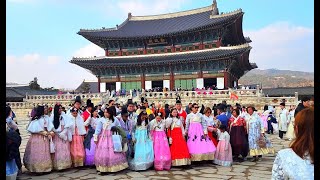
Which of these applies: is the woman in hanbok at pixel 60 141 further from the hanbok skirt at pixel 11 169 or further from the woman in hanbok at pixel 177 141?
the woman in hanbok at pixel 177 141

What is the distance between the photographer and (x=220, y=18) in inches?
1268

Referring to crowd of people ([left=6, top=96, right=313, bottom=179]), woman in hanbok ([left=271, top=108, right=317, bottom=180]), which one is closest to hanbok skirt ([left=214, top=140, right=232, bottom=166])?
crowd of people ([left=6, top=96, right=313, bottom=179])

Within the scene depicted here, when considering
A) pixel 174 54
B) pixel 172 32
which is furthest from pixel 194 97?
pixel 172 32

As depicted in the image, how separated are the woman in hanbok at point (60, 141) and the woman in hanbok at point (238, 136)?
177 inches

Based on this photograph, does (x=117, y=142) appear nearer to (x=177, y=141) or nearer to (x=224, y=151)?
(x=177, y=141)

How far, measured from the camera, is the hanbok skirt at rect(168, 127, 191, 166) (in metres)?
7.97

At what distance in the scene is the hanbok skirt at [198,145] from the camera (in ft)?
27.1

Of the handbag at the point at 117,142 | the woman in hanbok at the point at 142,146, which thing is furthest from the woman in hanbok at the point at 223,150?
the handbag at the point at 117,142

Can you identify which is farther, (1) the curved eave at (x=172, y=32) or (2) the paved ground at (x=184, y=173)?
(1) the curved eave at (x=172, y=32)

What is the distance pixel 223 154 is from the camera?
8391mm

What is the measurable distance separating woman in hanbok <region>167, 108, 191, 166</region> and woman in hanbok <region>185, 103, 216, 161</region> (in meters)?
0.22

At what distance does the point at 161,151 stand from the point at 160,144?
0.57ft

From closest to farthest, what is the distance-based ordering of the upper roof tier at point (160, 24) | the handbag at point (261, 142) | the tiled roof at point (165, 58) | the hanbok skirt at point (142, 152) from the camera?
the hanbok skirt at point (142, 152) → the handbag at point (261, 142) → the tiled roof at point (165, 58) → the upper roof tier at point (160, 24)
